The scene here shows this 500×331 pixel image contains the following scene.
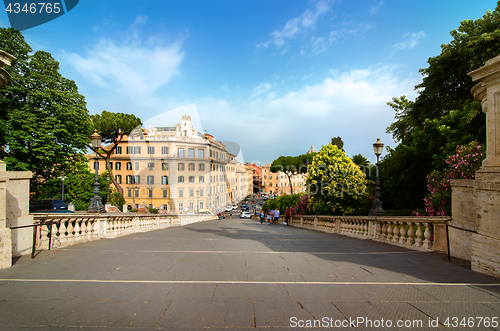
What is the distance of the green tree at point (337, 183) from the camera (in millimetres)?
17234

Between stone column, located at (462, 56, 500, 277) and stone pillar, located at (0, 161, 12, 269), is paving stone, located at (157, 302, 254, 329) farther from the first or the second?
stone column, located at (462, 56, 500, 277)

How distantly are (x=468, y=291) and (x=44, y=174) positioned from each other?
27793 mm

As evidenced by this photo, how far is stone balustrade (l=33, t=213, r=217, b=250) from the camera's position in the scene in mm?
6734

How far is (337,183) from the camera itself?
1728 cm

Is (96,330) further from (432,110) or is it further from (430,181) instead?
(432,110)

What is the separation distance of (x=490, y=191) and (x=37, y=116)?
26.8 meters

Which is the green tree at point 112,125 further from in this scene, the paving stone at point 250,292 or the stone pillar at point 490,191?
the stone pillar at point 490,191

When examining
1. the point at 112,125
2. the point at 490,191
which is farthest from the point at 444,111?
the point at 112,125

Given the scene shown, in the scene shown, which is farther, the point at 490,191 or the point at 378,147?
the point at 378,147

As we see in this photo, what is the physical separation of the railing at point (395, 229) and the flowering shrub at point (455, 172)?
136 centimetres

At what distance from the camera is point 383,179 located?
27.2 m

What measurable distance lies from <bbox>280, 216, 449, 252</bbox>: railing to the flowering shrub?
4.45 feet

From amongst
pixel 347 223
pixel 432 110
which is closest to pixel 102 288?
pixel 347 223

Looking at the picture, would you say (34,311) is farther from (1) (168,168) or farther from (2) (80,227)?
(1) (168,168)
